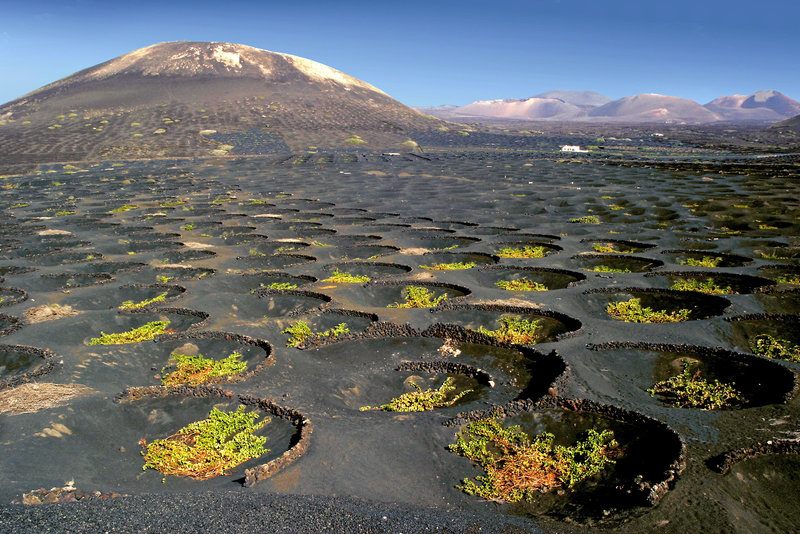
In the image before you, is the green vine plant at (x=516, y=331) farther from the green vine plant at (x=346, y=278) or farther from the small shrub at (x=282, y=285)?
the small shrub at (x=282, y=285)

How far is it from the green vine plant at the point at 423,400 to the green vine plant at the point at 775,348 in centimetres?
496

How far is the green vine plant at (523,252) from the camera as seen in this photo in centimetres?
1554

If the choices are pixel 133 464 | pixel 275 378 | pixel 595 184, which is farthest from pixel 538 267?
pixel 595 184

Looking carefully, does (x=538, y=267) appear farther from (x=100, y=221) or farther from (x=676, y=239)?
(x=100, y=221)

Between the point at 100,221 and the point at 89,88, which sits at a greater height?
the point at 89,88

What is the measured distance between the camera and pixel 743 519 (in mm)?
4953

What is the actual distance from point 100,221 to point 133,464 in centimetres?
1858

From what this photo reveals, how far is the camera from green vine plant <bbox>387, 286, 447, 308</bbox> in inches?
458

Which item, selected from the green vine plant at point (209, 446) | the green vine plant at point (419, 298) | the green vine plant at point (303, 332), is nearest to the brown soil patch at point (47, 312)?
the green vine plant at point (303, 332)

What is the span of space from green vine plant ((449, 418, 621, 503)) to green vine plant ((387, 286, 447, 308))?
4.99 metres

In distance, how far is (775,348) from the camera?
29.6 ft

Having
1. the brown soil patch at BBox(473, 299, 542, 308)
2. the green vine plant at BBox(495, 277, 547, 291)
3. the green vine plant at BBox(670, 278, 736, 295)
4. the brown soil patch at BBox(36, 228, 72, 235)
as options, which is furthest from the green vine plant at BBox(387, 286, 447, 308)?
the brown soil patch at BBox(36, 228, 72, 235)

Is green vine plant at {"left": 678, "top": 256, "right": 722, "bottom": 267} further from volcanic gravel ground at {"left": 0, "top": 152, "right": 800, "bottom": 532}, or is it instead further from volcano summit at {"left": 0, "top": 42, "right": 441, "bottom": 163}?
volcano summit at {"left": 0, "top": 42, "right": 441, "bottom": 163}

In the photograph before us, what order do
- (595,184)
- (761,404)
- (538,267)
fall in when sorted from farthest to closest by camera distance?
(595,184) → (538,267) → (761,404)
